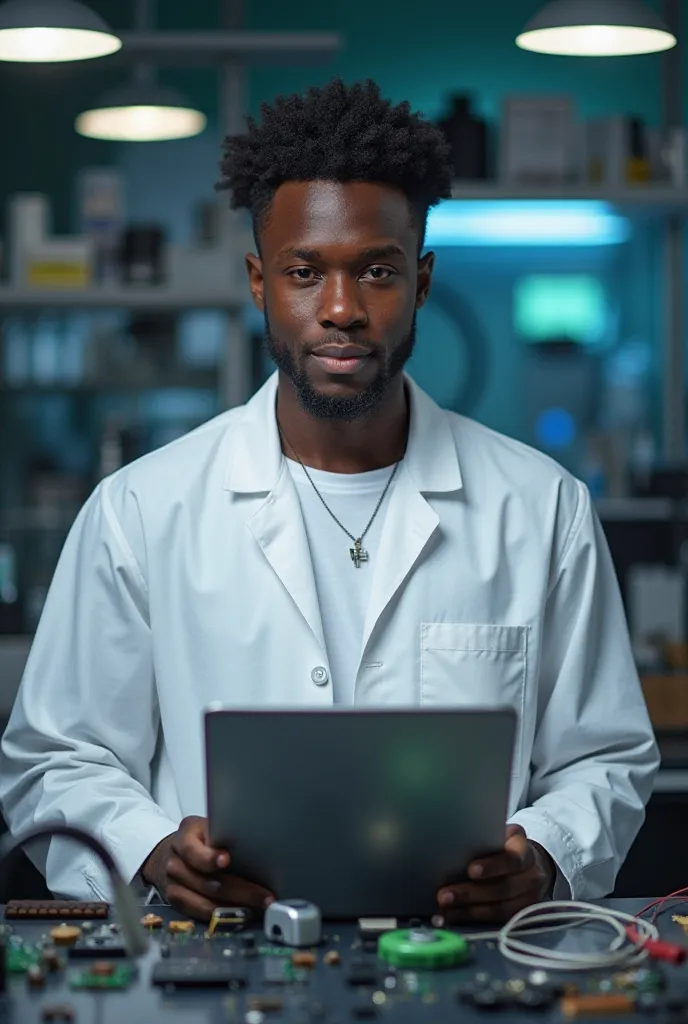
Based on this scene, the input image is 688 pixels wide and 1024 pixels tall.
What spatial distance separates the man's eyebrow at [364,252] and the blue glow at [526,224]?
88.6 inches

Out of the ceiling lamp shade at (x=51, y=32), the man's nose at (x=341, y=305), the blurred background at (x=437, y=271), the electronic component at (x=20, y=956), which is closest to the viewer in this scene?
the electronic component at (x=20, y=956)

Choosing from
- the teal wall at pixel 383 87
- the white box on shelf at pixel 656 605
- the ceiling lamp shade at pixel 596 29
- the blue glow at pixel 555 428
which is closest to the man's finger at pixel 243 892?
the ceiling lamp shade at pixel 596 29

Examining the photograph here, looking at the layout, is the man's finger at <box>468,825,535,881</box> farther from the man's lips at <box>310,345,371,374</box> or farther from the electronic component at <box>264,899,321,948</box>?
the man's lips at <box>310,345,371,374</box>

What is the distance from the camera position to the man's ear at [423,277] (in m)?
1.74

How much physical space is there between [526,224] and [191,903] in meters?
3.27

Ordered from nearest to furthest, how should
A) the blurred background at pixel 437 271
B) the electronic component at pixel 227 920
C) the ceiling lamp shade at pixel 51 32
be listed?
the electronic component at pixel 227 920
the ceiling lamp shade at pixel 51 32
the blurred background at pixel 437 271

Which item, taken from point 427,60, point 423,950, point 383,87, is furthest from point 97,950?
point 427,60

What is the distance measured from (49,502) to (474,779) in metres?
3.07

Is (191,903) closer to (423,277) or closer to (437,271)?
(423,277)

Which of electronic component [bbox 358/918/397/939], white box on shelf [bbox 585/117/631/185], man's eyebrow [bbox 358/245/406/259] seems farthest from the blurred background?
electronic component [bbox 358/918/397/939]

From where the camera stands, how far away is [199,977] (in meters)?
1.11

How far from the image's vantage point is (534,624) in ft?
5.44

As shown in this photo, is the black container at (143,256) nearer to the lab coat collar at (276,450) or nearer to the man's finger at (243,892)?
the lab coat collar at (276,450)

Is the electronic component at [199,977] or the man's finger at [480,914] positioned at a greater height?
the electronic component at [199,977]
